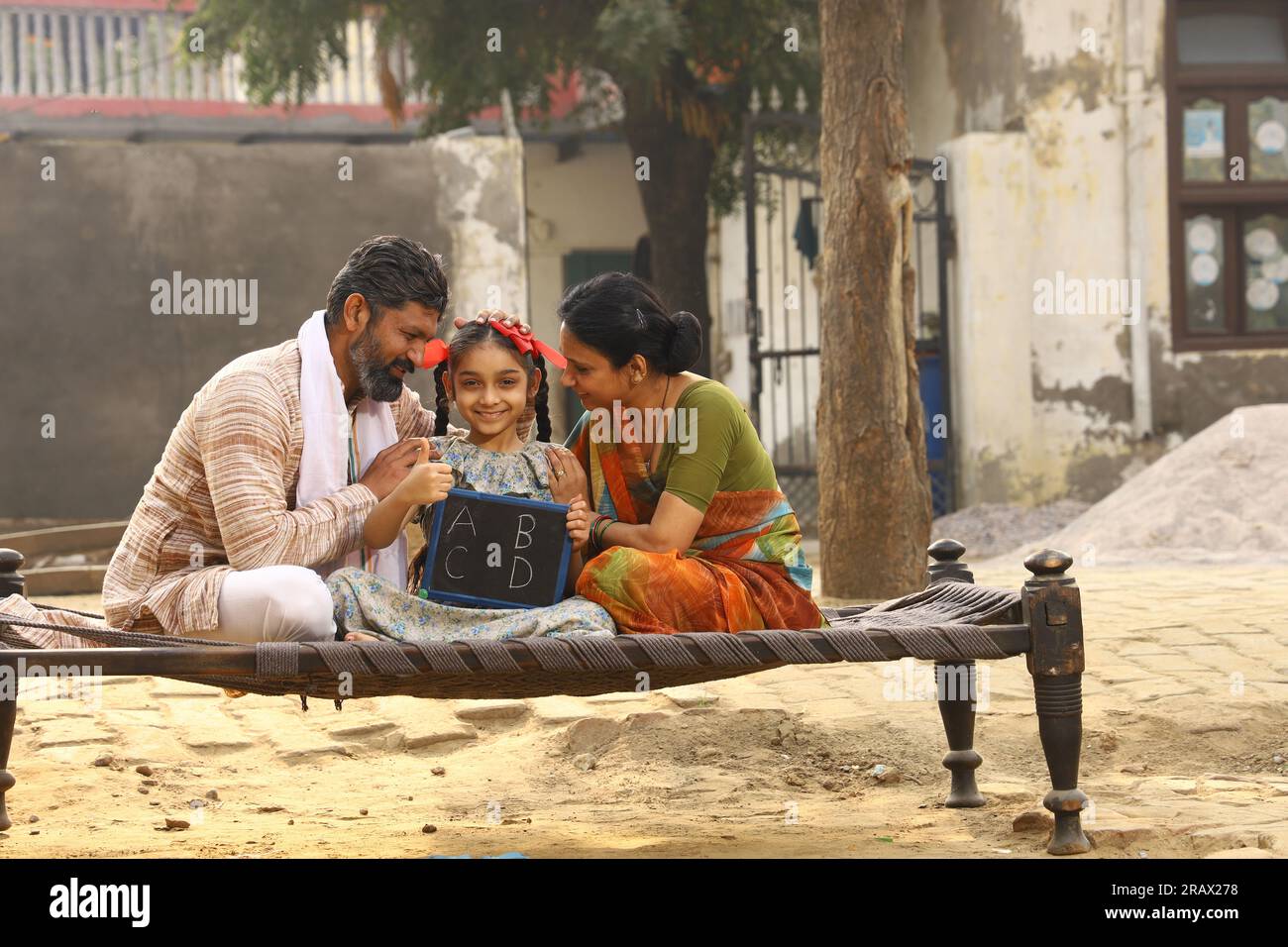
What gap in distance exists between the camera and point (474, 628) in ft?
12.1

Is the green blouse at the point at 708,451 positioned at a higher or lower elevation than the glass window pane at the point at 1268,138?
lower

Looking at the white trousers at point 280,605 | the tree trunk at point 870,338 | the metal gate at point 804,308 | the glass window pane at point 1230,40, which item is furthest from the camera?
the glass window pane at point 1230,40

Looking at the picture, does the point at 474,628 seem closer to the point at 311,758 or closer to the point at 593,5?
the point at 311,758

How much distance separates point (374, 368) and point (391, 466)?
0.79ft

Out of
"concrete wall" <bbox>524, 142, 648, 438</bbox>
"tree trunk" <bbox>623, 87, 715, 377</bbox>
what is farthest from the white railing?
"tree trunk" <bbox>623, 87, 715, 377</bbox>

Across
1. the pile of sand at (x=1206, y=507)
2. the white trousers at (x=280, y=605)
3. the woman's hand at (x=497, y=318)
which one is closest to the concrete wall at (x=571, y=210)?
the pile of sand at (x=1206, y=507)

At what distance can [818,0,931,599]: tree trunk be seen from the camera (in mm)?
7285

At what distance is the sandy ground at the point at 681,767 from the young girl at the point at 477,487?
2.03 ft

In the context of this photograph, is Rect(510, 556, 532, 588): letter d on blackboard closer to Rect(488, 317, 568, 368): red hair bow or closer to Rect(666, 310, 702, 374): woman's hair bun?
Rect(488, 317, 568, 368): red hair bow

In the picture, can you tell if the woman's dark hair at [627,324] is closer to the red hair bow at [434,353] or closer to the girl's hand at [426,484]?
the red hair bow at [434,353]

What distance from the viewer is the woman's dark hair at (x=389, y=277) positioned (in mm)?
3814
